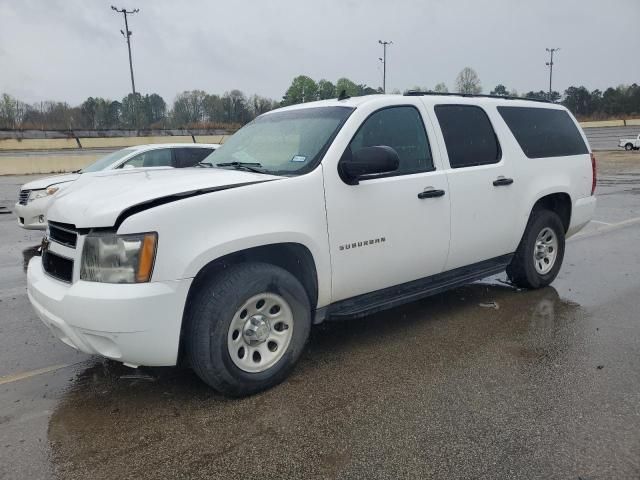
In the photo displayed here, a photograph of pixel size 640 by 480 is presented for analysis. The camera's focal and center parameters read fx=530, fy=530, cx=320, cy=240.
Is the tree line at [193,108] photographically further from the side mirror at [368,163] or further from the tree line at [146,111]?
the side mirror at [368,163]

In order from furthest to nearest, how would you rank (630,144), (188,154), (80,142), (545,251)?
(80,142), (630,144), (188,154), (545,251)

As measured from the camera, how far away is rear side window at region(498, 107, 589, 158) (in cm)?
517

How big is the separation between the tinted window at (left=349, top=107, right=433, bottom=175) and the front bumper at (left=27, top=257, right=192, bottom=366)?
5.84 ft

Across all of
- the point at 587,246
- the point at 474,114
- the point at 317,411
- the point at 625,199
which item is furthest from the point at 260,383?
the point at 625,199

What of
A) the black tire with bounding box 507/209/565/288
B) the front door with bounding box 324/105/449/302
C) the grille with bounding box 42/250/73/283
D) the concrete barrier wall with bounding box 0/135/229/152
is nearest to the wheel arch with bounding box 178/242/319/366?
the front door with bounding box 324/105/449/302

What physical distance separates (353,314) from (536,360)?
1.39 metres

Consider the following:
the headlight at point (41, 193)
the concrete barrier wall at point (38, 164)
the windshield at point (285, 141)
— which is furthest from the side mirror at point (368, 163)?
the concrete barrier wall at point (38, 164)

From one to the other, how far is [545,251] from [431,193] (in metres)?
2.14

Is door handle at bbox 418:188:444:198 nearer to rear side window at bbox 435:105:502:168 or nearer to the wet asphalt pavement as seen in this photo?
rear side window at bbox 435:105:502:168

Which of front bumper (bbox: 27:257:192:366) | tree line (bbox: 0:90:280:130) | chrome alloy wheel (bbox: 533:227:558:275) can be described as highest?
tree line (bbox: 0:90:280:130)

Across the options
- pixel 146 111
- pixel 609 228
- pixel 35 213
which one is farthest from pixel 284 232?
pixel 146 111

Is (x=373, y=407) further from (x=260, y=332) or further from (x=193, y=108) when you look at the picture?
(x=193, y=108)

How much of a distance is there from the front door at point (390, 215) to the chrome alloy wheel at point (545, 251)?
1660mm

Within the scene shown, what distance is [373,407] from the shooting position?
323cm
